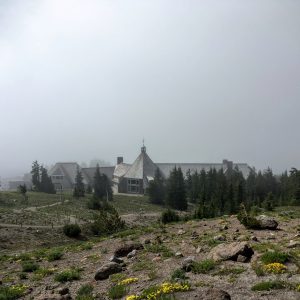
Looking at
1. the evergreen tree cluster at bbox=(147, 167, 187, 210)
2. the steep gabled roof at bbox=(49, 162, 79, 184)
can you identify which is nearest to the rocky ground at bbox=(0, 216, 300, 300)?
the evergreen tree cluster at bbox=(147, 167, 187, 210)

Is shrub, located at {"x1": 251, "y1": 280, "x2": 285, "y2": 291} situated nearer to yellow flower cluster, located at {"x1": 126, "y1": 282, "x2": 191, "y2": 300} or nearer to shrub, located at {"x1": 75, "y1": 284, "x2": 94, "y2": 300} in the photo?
yellow flower cluster, located at {"x1": 126, "y1": 282, "x2": 191, "y2": 300}

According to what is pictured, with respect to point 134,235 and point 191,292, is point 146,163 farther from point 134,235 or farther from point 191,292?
point 191,292

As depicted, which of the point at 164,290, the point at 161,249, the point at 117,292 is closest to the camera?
the point at 164,290

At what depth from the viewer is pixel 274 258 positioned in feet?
51.3

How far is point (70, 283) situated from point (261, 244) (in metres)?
8.82

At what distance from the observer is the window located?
391 ft

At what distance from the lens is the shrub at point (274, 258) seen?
1544 cm

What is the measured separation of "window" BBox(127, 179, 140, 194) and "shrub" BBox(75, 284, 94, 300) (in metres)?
103

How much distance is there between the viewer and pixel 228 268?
15.6 meters

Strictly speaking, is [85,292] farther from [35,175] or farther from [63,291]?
[35,175]

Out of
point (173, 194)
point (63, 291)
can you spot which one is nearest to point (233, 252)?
point (63, 291)

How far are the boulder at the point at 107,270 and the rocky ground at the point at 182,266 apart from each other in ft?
0.13

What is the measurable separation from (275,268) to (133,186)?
349 feet

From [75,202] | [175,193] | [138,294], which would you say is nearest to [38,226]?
[75,202]
